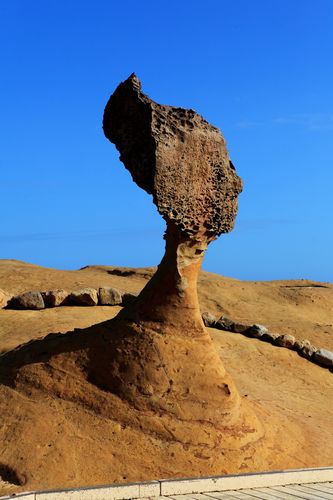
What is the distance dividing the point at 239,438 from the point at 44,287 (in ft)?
26.6

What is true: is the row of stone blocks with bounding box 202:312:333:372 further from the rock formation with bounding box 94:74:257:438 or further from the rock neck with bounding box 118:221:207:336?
the rock neck with bounding box 118:221:207:336

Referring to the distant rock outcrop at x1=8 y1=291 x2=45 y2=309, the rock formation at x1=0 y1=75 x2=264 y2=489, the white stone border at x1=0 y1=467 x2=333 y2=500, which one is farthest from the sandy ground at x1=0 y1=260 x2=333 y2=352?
the white stone border at x1=0 y1=467 x2=333 y2=500

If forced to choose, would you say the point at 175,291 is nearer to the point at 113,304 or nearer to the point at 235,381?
the point at 235,381

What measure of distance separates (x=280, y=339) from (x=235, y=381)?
8.18 feet

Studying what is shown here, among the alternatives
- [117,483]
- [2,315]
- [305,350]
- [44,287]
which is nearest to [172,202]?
[117,483]

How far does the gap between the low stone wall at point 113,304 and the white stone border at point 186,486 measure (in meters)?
5.83

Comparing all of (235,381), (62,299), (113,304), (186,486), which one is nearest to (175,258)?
(186,486)

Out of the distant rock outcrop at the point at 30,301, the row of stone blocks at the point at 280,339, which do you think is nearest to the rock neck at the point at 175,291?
the distant rock outcrop at the point at 30,301

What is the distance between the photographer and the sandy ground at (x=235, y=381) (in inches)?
243

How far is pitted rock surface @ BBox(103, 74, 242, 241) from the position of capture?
674cm

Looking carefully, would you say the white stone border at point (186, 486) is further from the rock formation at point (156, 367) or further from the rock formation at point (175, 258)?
the rock formation at point (175, 258)

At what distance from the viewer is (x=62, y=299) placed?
1173cm

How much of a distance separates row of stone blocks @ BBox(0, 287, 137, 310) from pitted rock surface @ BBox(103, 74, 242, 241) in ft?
15.8

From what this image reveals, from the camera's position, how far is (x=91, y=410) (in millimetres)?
6594
